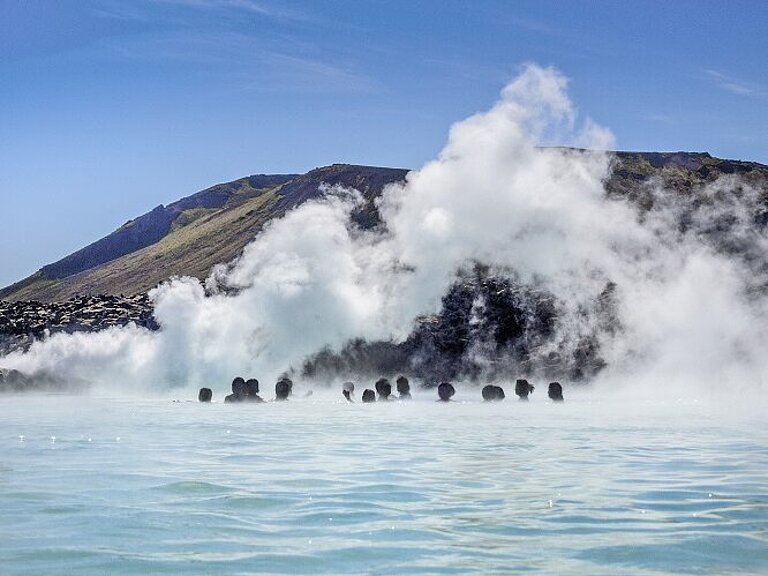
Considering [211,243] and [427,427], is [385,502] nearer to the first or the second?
[427,427]

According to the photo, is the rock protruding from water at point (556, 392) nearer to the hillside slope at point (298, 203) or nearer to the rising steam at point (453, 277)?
the rising steam at point (453, 277)

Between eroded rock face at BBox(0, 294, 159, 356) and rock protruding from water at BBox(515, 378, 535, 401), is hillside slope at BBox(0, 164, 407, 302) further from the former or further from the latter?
rock protruding from water at BBox(515, 378, 535, 401)

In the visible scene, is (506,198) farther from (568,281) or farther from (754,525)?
(754,525)

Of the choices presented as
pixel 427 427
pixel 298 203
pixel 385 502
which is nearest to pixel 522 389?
pixel 427 427

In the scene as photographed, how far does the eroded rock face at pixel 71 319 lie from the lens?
3893 inches

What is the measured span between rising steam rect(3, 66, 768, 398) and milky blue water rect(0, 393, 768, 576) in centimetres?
5084

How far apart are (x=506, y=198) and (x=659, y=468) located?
79345 millimetres

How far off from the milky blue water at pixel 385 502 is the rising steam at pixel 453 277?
50.8 metres

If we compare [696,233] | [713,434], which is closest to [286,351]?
[696,233]

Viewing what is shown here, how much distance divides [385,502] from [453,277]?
263ft

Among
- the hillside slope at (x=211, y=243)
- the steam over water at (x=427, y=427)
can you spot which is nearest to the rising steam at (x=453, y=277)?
the steam over water at (x=427, y=427)

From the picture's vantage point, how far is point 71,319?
339 feet

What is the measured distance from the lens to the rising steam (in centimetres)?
8325

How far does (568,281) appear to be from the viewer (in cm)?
9581
